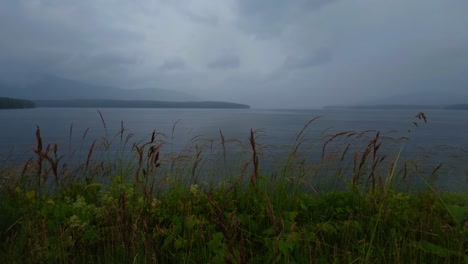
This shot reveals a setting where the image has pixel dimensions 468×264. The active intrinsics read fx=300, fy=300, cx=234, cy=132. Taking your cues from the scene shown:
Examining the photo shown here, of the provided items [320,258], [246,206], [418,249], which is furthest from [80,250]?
[418,249]

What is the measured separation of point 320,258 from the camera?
8.36ft

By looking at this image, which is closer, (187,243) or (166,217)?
(187,243)

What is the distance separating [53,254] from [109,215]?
691 mm

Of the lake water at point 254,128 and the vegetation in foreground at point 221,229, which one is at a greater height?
the vegetation in foreground at point 221,229

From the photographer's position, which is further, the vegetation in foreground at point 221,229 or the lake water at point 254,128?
the lake water at point 254,128

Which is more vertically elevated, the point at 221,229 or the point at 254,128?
the point at 221,229

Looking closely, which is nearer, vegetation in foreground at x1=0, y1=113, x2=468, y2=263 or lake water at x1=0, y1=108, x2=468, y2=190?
vegetation in foreground at x1=0, y1=113, x2=468, y2=263

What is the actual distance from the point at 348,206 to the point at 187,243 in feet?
6.69

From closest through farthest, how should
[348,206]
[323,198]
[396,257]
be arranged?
1. [396,257]
2. [348,206]
3. [323,198]

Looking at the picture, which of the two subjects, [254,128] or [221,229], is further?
[254,128]

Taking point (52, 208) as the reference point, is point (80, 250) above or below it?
below

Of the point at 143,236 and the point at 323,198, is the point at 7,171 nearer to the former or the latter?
the point at 143,236

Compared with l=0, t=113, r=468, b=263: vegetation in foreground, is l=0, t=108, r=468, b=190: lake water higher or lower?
lower

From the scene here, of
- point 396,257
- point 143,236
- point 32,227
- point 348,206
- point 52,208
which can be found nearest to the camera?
point 396,257
